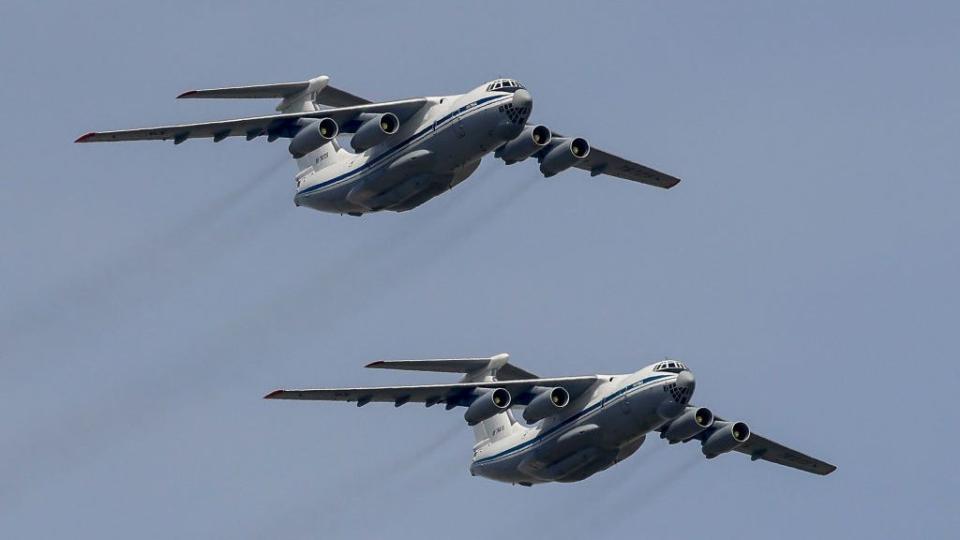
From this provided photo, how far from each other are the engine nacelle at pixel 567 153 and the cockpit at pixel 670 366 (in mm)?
5568

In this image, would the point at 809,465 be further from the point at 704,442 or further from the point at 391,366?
the point at 391,366

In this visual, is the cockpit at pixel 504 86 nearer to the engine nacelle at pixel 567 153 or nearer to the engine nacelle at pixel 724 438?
the engine nacelle at pixel 567 153

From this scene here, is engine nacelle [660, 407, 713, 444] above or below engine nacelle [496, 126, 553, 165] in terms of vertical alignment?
below

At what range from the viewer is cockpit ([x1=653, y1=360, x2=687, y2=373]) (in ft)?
164

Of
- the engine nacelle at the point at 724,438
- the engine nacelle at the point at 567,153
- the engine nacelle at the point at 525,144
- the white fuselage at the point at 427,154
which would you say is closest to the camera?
the white fuselage at the point at 427,154

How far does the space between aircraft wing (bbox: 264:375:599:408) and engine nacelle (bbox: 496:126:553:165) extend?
4991mm

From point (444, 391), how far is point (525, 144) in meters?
5.76

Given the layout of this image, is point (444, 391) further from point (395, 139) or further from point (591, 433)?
point (395, 139)

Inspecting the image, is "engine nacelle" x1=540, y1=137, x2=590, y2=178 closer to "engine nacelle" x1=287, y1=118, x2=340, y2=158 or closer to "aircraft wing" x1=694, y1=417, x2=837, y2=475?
"engine nacelle" x1=287, y1=118, x2=340, y2=158

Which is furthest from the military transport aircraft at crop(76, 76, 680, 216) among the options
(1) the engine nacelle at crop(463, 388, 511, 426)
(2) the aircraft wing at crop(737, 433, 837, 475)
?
(2) the aircraft wing at crop(737, 433, 837, 475)

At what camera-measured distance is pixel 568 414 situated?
5125cm

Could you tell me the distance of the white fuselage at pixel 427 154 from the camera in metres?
49.0

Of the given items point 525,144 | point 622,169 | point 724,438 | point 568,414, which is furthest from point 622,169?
point 568,414

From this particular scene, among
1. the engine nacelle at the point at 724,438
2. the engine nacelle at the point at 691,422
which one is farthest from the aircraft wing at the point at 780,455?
the engine nacelle at the point at 691,422
